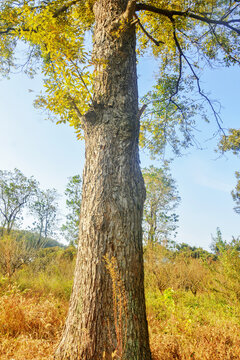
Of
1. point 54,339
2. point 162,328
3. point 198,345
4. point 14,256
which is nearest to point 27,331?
point 54,339

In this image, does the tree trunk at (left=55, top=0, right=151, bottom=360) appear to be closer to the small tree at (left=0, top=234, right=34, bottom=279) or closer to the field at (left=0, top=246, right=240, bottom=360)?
the field at (left=0, top=246, right=240, bottom=360)

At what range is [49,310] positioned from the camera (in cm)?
345

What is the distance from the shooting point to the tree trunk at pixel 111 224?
204 centimetres

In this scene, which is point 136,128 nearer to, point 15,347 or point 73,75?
point 73,75

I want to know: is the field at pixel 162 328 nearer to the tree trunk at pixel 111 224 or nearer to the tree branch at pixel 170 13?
the tree trunk at pixel 111 224

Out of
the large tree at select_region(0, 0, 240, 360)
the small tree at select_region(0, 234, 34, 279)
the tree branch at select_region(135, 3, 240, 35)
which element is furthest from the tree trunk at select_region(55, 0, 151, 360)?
the small tree at select_region(0, 234, 34, 279)

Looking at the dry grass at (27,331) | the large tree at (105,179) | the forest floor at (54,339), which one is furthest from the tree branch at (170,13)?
the dry grass at (27,331)

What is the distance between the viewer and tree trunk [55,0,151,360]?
6.69ft

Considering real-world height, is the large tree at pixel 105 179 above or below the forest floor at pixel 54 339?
above

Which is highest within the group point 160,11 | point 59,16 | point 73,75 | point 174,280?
point 59,16

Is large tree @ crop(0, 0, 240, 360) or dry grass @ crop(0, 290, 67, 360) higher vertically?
large tree @ crop(0, 0, 240, 360)

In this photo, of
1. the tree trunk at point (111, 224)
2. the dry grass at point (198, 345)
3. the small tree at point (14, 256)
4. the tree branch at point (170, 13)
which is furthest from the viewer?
the small tree at point (14, 256)

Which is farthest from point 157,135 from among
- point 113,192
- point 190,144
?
point 113,192

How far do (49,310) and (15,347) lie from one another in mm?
1041
